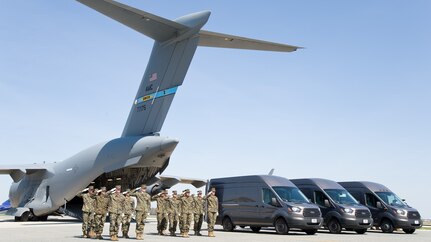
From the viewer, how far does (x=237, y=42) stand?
838 inches

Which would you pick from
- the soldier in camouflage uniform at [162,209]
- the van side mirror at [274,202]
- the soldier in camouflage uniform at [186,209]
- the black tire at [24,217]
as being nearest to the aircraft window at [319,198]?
the van side mirror at [274,202]

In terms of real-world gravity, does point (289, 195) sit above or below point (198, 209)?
above

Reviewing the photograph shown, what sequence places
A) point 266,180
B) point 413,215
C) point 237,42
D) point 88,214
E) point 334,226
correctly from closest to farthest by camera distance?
point 88,214
point 266,180
point 334,226
point 413,215
point 237,42

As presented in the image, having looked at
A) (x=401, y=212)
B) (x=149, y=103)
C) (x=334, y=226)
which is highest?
(x=149, y=103)

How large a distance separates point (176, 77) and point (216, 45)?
2.43 metres

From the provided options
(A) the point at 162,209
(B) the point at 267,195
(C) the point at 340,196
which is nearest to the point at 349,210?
(C) the point at 340,196

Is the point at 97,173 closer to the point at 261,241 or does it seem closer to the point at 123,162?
the point at 123,162

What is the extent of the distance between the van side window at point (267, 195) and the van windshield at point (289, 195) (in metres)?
0.20

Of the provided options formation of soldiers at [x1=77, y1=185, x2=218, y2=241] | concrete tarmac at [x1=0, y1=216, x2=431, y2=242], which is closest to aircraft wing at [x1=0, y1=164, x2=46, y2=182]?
concrete tarmac at [x1=0, y1=216, x2=431, y2=242]

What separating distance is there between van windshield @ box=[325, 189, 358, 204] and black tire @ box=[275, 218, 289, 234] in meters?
3.19

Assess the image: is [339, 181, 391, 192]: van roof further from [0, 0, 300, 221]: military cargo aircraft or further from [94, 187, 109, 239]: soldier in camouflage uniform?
[94, 187, 109, 239]: soldier in camouflage uniform

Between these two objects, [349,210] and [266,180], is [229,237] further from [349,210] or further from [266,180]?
[349,210]

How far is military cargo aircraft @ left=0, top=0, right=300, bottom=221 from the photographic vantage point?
798 inches

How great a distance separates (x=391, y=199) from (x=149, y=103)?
1071 cm
